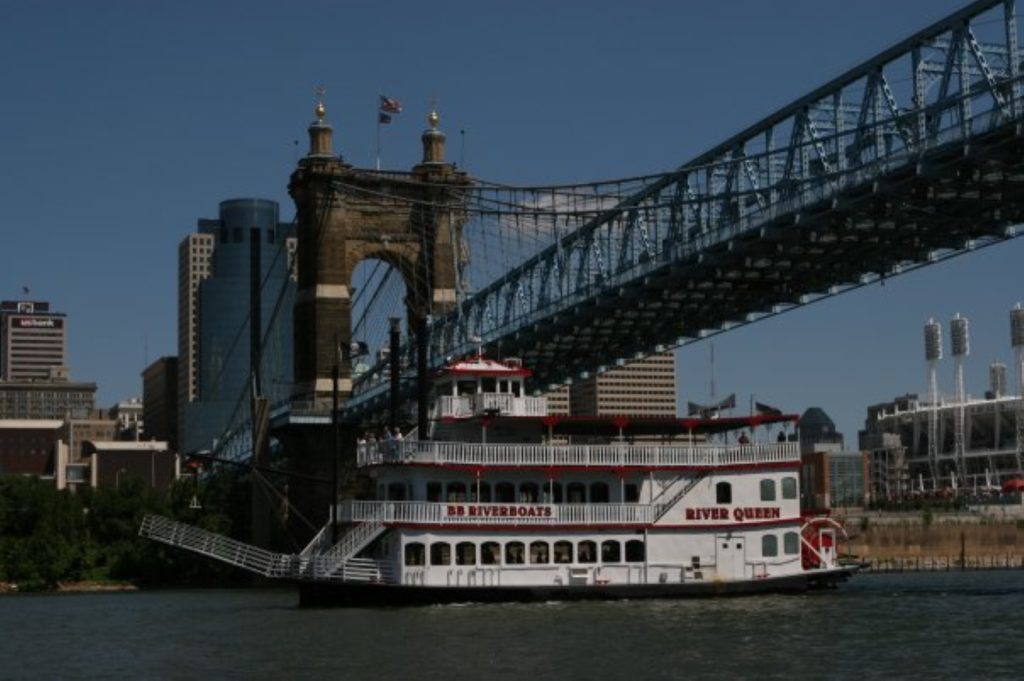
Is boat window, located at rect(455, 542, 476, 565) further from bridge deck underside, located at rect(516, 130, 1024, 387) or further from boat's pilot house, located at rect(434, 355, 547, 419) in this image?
bridge deck underside, located at rect(516, 130, 1024, 387)

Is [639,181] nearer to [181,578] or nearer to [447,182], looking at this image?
[447,182]

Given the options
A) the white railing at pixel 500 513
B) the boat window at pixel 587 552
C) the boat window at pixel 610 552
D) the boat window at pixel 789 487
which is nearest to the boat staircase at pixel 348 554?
the white railing at pixel 500 513

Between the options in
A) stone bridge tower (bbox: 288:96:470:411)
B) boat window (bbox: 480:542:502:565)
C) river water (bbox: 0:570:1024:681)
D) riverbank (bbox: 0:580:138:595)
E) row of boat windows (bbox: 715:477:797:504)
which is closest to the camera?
river water (bbox: 0:570:1024:681)

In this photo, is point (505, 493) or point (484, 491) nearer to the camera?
point (484, 491)

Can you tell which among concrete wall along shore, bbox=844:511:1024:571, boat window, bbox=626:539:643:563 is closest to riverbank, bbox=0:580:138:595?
boat window, bbox=626:539:643:563

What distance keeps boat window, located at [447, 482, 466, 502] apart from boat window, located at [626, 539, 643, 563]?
4889 millimetres

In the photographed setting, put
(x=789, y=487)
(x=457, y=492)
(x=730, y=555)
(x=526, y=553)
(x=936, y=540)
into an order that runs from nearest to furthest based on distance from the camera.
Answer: (x=526, y=553) → (x=457, y=492) → (x=730, y=555) → (x=789, y=487) → (x=936, y=540)

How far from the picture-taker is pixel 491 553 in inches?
1975

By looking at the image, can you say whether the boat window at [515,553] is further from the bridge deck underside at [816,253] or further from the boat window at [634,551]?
the bridge deck underside at [816,253]

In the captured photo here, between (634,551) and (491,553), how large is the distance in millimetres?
4155

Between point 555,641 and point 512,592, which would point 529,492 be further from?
point 555,641

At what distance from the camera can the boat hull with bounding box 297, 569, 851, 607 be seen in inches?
1941

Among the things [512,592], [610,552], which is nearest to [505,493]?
[512,592]

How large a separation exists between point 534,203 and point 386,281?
1467 centimetres
